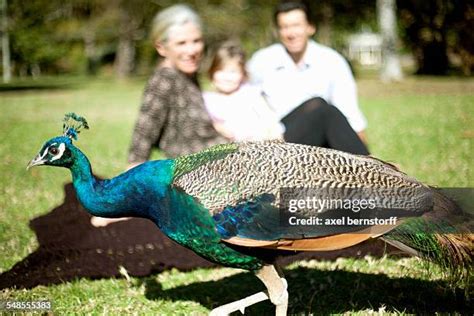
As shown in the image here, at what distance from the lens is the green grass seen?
2955 millimetres

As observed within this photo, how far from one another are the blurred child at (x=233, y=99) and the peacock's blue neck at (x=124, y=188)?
55.2 inches

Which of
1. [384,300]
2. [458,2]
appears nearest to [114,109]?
[458,2]

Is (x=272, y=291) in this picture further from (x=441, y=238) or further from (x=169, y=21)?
(x=169, y=21)

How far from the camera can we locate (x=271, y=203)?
Answer: 2.30 meters

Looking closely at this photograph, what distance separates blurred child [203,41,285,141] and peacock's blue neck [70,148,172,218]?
140 cm

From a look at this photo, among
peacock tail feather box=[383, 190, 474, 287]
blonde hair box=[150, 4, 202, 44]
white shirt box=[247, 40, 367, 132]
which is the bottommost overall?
peacock tail feather box=[383, 190, 474, 287]

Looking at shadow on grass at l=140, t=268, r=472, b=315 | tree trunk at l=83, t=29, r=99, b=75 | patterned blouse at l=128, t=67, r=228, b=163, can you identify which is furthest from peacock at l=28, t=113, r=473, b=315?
tree trunk at l=83, t=29, r=99, b=75


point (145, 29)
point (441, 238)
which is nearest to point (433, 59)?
point (145, 29)

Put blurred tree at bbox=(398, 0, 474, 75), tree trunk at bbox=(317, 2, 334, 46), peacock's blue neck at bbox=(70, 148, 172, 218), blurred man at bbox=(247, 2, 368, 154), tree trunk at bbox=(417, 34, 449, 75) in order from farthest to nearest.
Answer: tree trunk at bbox=(317, 2, 334, 46) < tree trunk at bbox=(417, 34, 449, 75) < blurred tree at bbox=(398, 0, 474, 75) < blurred man at bbox=(247, 2, 368, 154) < peacock's blue neck at bbox=(70, 148, 172, 218)

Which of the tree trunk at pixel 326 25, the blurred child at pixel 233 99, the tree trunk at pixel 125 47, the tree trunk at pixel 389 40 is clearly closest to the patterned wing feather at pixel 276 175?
the blurred child at pixel 233 99

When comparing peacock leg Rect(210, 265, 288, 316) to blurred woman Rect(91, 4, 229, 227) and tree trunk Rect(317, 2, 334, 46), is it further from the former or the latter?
tree trunk Rect(317, 2, 334, 46)

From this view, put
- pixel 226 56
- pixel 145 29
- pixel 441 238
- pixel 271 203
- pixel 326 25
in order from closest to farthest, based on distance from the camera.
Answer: pixel 271 203 → pixel 441 238 → pixel 226 56 → pixel 326 25 → pixel 145 29

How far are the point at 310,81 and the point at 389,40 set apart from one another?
1530 centimetres

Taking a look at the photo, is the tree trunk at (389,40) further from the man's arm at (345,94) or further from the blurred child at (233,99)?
the blurred child at (233,99)
